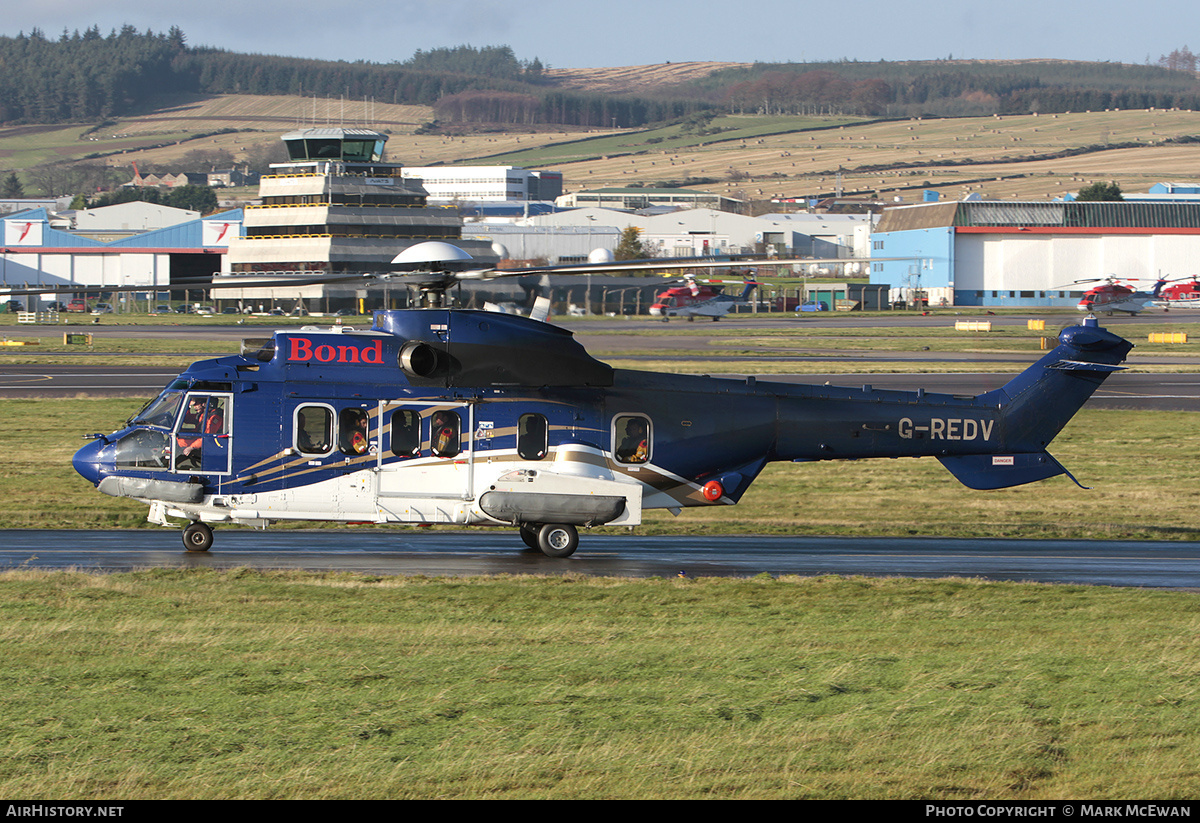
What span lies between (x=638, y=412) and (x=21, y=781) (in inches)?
457

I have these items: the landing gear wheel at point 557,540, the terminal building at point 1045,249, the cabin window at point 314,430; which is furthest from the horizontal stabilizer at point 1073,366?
the terminal building at point 1045,249

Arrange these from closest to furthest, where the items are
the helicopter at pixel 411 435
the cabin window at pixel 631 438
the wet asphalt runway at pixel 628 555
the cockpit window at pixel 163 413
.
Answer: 1. the wet asphalt runway at pixel 628 555
2. the helicopter at pixel 411 435
3. the cockpit window at pixel 163 413
4. the cabin window at pixel 631 438

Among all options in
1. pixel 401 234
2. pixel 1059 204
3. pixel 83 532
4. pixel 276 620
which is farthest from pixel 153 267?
pixel 276 620

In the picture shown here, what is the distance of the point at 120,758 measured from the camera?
834 centimetres

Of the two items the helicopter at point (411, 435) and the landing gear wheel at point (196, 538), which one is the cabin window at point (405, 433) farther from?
the landing gear wheel at point (196, 538)

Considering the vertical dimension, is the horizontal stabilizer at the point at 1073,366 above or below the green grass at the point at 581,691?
above

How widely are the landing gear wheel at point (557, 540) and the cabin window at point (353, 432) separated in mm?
3021

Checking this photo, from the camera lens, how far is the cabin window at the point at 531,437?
17891 millimetres

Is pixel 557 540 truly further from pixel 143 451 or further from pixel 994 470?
pixel 994 470

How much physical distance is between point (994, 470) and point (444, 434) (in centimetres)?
933

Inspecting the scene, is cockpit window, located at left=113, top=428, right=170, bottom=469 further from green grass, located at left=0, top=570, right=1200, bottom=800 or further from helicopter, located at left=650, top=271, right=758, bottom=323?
helicopter, located at left=650, top=271, right=758, bottom=323

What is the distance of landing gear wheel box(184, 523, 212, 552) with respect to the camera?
698 inches

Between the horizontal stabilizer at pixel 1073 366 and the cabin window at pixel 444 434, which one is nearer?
the cabin window at pixel 444 434

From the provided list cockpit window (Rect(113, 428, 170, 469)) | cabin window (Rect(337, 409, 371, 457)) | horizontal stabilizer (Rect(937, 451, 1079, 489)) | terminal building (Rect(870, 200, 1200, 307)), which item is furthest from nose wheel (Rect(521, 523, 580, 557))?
terminal building (Rect(870, 200, 1200, 307))
